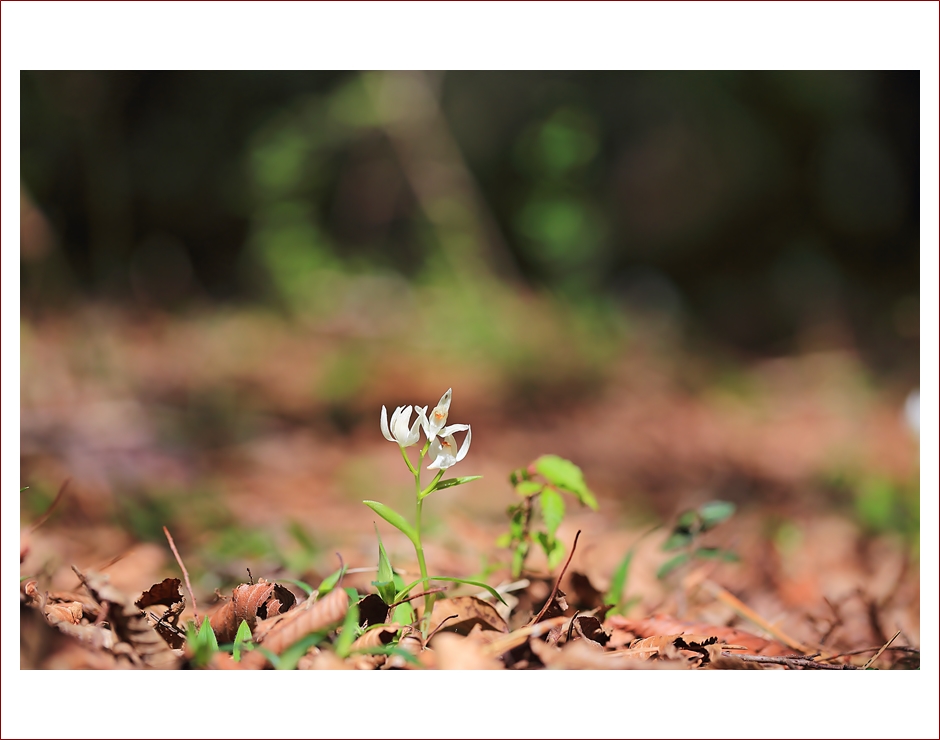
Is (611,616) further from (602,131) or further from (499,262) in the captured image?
(602,131)

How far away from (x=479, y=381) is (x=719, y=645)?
2.90 meters

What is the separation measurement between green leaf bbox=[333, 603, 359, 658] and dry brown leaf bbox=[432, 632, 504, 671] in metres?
0.11

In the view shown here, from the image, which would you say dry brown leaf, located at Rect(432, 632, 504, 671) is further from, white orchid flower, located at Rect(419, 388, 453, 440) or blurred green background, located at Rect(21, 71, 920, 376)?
blurred green background, located at Rect(21, 71, 920, 376)

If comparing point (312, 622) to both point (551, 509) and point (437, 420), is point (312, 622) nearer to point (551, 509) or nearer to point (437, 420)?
point (437, 420)

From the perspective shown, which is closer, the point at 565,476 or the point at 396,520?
the point at 396,520

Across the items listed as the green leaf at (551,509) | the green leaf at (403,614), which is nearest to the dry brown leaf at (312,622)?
the green leaf at (403,614)

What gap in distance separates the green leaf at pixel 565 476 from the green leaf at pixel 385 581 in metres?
0.29

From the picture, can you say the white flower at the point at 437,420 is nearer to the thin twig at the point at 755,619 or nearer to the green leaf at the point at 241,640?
the green leaf at the point at 241,640

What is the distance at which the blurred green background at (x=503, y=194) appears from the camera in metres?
4.95

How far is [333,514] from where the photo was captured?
8.06 ft

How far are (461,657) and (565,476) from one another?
35 cm

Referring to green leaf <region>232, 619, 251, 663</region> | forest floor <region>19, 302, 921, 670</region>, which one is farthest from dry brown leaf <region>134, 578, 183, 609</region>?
green leaf <region>232, 619, 251, 663</region>

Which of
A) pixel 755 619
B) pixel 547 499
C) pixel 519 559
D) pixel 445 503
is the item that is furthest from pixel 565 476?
pixel 445 503

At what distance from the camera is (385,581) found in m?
0.98
